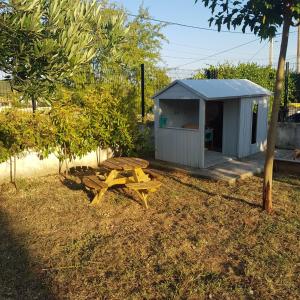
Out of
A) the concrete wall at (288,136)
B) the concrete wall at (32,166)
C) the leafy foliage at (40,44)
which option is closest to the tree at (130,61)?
the leafy foliage at (40,44)

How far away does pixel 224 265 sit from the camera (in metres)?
4.53

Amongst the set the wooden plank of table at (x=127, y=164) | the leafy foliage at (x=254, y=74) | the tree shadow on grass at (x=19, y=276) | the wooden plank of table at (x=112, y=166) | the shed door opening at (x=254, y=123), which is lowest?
the tree shadow on grass at (x=19, y=276)

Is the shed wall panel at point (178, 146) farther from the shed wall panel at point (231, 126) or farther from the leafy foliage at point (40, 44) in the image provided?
the leafy foliage at point (40, 44)

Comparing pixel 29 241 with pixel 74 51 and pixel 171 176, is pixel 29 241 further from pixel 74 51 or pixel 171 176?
pixel 171 176

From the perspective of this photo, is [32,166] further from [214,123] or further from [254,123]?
[254,123]

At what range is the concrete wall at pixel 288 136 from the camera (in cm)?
1205

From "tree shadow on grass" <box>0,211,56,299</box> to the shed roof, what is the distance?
18.3ft

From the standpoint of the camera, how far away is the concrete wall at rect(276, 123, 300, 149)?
12055mm

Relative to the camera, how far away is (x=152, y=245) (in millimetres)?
5105

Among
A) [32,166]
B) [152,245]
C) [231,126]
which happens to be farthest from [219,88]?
[152,245]

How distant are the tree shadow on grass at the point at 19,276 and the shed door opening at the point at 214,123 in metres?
7.62

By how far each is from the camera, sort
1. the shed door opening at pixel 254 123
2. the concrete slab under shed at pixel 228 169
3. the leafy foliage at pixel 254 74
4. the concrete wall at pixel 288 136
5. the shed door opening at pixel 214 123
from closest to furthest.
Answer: the concrete slab under shed at pixel 228 169, the shed door opening at pixel 254 123, the shed door opening at pixel 214 123, the concrete wall at pixel 288 136, the leafy foliage at pixel 254 74

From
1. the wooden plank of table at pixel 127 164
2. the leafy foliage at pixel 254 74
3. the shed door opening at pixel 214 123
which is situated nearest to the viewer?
the wooden plank of table at pixel 127 164

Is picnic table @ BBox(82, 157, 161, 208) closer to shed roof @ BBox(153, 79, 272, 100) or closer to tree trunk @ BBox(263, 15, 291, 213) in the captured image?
tree trunk @ BBox(263, 15, 291, 213)
